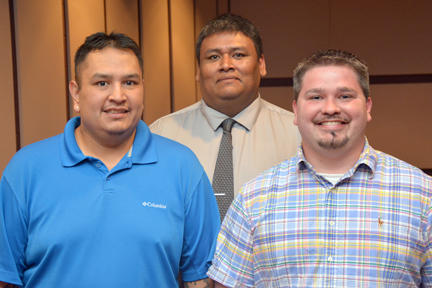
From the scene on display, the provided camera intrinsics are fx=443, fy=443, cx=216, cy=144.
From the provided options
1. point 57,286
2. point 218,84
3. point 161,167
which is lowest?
point 57,286

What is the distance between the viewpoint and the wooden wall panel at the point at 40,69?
172 cm

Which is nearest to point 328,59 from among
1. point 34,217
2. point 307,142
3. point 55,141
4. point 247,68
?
point 307,142

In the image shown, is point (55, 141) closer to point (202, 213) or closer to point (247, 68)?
point (202, 213)

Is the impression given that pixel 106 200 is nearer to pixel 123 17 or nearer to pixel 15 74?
pixel 15 74

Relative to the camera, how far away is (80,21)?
2.08 m

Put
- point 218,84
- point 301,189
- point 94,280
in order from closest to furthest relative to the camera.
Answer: point 94,280 < point 301,189 < point 218,84

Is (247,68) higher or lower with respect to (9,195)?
higher

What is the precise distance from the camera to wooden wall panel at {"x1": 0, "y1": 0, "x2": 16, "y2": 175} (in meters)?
1.62

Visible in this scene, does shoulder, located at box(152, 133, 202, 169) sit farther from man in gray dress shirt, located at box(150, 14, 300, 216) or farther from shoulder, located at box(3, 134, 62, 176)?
man in gray dress shirt, located at box(150, 14, 300, 216)

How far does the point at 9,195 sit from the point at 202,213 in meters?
0.58

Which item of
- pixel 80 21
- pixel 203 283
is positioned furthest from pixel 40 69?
pixel 203 283

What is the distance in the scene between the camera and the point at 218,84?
1.96m

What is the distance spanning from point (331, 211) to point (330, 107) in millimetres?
312

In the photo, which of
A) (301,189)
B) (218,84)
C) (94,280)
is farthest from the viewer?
(218,84)
